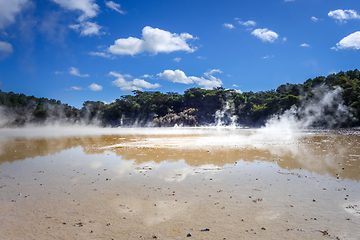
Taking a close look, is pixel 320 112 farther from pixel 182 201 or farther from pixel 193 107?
pixel 182 201

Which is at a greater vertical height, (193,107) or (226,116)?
(193,107)

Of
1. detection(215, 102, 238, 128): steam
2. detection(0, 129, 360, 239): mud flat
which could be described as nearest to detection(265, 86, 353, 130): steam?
detection(215, 102, 238, 128): steam

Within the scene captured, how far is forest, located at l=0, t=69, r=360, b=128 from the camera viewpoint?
45600 millimetres

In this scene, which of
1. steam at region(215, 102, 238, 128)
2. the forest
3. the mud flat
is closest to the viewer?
the mud flat

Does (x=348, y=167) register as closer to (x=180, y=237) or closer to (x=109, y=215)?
(x=180, y=237)

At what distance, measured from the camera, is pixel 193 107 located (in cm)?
6538

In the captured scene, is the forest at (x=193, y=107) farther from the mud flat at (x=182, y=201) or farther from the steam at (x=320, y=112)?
the mud flat at (x=182, y=201)

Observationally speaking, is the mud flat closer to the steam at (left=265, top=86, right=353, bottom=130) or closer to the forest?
the steam at (left=265, top=86, right=353, bottom=130)

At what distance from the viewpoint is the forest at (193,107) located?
45.6 meters

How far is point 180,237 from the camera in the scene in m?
3.48

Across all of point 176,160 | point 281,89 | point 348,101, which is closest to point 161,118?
point 281,89

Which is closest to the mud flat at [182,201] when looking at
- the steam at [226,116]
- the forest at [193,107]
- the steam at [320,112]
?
the steam at [320,112]

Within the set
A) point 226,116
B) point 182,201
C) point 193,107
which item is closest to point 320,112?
point 226,116

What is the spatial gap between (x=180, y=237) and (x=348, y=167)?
7.60m
